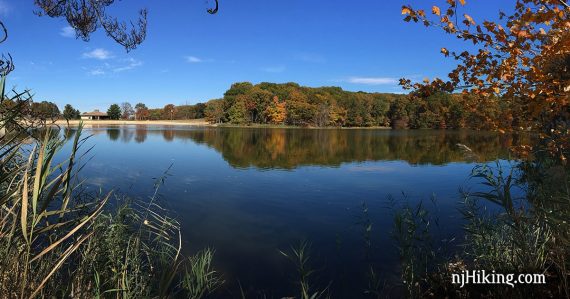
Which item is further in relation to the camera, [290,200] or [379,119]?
[379,119]

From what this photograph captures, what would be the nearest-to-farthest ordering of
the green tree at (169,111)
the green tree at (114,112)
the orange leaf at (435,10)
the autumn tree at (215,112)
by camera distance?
the orange leaf at (435,10)
the autumn tree at (215,112)
the green tree at (114,112)
the green tree at (169,111)

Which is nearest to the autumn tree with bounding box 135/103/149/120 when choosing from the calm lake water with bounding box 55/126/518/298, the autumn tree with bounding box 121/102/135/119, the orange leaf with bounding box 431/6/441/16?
the autumn tree with bounding box 121/102/135/119

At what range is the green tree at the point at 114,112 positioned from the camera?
132 metres

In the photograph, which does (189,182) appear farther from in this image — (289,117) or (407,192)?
(289,117)

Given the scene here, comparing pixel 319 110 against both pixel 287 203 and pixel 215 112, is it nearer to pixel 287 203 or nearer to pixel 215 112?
pixel 215 112

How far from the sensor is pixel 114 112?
132250 millimetres

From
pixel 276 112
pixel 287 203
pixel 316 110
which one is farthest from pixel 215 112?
pixel 287 203

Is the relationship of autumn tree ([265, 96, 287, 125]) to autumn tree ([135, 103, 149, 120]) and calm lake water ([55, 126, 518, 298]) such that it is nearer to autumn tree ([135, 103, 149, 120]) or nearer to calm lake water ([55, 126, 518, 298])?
autumn tree ([135, 103, 149, 120])

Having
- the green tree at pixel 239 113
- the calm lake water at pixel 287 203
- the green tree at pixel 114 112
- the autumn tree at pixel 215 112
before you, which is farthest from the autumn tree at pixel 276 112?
the calm lake water at pixel 287 203

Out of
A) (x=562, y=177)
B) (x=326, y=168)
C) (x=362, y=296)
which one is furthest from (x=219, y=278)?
(x=326, y=168)

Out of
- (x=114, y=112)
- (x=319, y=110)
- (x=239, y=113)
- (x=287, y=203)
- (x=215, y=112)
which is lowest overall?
(x=287, y=203)

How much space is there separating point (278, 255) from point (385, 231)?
2887mm

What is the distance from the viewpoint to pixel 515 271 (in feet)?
15.5

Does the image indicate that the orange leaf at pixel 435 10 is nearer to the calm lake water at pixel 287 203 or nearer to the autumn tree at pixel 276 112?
the calm lake water at pixel 287 203
